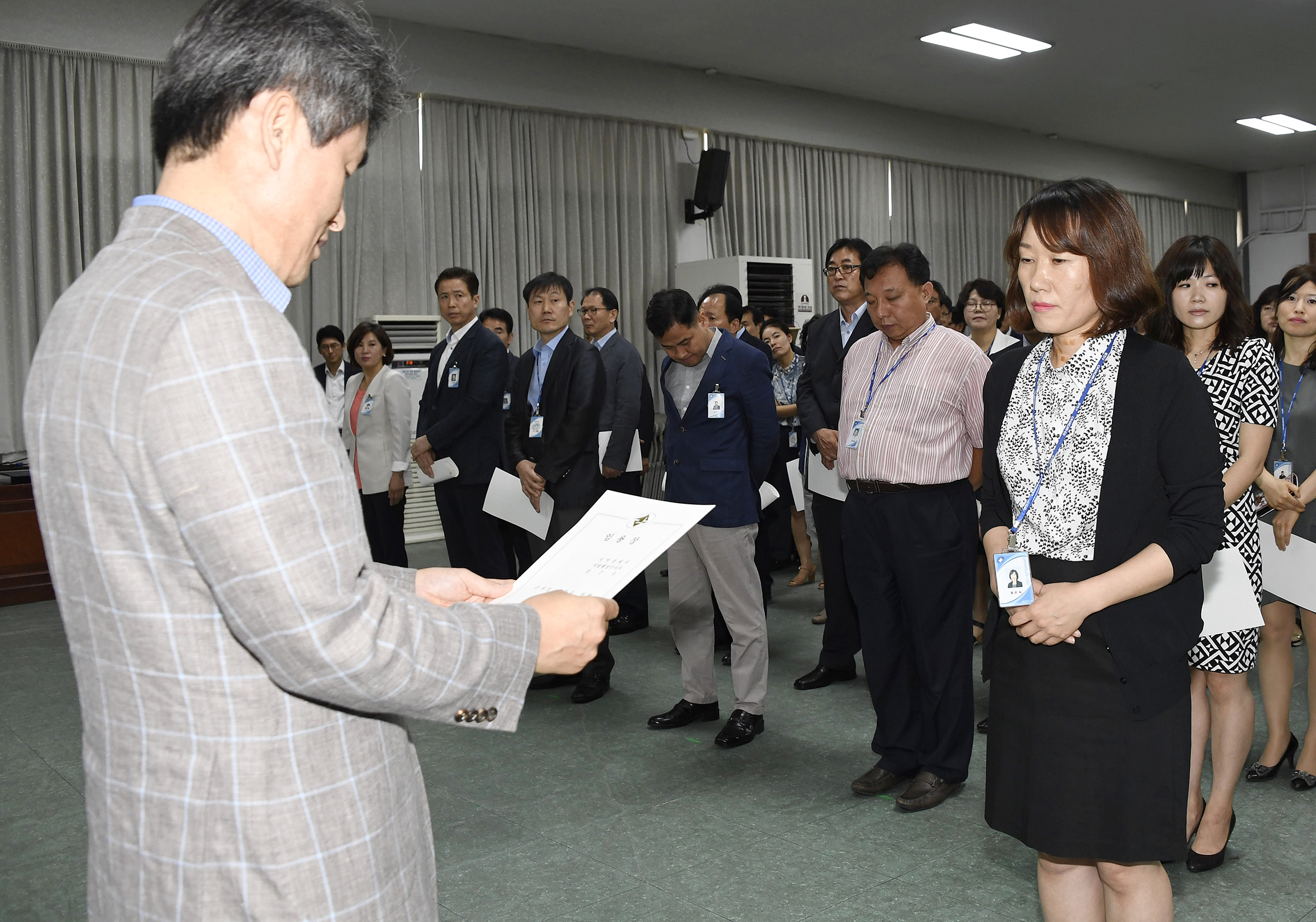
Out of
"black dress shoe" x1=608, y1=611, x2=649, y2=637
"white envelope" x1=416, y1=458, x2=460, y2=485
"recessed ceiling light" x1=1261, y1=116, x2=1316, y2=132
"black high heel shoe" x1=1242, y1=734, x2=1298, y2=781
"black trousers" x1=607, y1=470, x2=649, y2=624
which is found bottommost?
"black high heel shoe" x1=1242, y1=734, x2=1298, y2=781

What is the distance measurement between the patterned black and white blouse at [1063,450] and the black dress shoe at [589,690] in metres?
2.55

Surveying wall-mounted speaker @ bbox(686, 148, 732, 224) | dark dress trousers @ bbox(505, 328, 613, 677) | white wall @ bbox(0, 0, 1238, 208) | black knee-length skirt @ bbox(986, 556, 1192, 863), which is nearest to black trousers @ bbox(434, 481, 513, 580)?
dark dress trousers @ bbox(505, 328, 613, 677)

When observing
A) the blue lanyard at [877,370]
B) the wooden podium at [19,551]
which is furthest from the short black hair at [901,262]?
the wooden podium at [19,551]

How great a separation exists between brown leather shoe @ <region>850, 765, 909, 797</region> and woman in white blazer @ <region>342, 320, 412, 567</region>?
2.81 metres

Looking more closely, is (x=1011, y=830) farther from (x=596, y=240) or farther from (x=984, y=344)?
(x=596, y=240)

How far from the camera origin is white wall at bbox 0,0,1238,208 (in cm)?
653

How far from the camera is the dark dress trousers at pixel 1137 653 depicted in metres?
1.62

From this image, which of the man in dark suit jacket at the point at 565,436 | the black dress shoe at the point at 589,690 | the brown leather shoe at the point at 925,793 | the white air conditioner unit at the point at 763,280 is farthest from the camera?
the white air conditioner unit at the point at 763,280

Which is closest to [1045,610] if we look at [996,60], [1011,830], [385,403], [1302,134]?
[1011,830]

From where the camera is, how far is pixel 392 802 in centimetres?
98

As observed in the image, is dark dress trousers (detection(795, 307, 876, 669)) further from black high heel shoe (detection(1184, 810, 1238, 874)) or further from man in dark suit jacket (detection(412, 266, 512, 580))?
black high heel shoe (detection(1184, 810, 1238, 874))

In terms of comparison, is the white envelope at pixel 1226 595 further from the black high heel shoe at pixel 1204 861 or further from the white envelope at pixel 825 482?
the white envelope at pixel 825 482

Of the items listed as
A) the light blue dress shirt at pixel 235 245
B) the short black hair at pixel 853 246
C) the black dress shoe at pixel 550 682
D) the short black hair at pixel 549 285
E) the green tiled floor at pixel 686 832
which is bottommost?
the green tiled floor at pixel 686 832

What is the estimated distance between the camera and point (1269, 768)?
10.0ft
